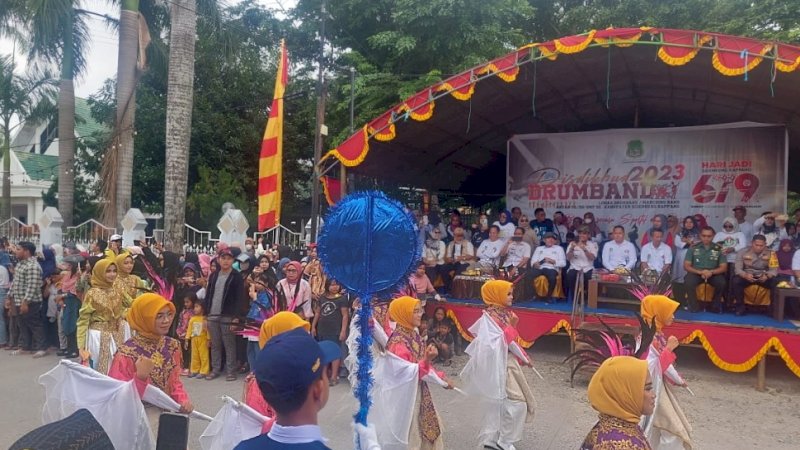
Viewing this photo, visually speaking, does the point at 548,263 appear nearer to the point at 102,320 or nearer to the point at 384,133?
the point at 384,133

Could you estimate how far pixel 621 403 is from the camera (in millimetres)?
2789

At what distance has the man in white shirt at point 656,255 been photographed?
9211 mm

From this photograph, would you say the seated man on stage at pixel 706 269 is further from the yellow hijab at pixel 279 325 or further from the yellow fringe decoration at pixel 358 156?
the yellow hijab at pixel 279 325

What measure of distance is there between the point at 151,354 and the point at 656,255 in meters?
7.82

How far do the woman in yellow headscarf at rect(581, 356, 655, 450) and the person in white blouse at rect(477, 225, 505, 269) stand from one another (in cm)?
751

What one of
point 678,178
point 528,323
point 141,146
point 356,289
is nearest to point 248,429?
point 356,289

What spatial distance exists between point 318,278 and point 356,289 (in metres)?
4.88

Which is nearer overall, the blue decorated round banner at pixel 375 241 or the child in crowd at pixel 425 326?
the blue decorated round banner at pixel 375 241

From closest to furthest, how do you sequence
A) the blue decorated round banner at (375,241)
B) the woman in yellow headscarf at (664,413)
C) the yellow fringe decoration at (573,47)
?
the blue decorated round banner at (375,241) < the woman in yellow headscarf at (664,413) < the yellow fringe decoration at (573,47)

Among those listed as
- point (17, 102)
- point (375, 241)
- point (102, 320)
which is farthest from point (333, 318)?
point (17, 102)

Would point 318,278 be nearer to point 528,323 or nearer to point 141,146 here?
point 528,323

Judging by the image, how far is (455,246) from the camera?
10836mm

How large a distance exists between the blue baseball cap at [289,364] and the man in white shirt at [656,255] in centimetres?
832

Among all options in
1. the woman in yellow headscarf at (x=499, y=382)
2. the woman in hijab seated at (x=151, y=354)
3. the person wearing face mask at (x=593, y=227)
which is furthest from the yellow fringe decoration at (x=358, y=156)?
the woman in hijab seated at (x=151, y=354)
